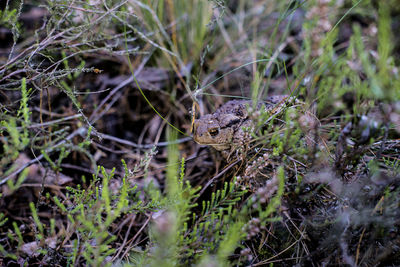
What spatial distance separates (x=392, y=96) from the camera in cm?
116

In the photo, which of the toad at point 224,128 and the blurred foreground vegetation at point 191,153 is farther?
the toad at point 224,128

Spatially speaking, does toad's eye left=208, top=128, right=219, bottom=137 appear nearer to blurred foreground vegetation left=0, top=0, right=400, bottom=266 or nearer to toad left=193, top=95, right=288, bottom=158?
toad left=193, top=95, right=288, bottom=158

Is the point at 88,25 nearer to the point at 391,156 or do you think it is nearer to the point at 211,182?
the point at 211,182

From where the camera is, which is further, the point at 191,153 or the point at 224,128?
the point at 191,153

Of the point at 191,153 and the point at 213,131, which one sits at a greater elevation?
the point at 213,131

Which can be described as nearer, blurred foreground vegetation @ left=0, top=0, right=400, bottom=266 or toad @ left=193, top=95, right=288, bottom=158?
blurred foreground vegetation @ left=0, top=0, right=400, bottom=266

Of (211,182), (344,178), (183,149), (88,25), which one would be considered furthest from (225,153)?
(88,25)

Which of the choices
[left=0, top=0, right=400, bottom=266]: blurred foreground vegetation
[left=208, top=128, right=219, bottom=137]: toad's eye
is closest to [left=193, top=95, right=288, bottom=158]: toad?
[left=208, top=128, right=219, bottom=137]: toad's eye

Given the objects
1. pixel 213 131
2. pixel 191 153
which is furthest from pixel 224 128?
pixel 191 153

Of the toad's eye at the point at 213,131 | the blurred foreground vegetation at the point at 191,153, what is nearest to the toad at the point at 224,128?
the toad's eye at the point at 213,131

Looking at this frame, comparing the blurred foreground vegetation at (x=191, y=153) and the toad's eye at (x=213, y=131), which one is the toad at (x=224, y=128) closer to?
the toad's eye at (x=213, y=131)

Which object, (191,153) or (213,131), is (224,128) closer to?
(213,131)

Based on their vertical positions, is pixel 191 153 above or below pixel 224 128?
below

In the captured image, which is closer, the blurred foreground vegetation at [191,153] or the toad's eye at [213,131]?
the blurred foreground vegetation at [191,153]
